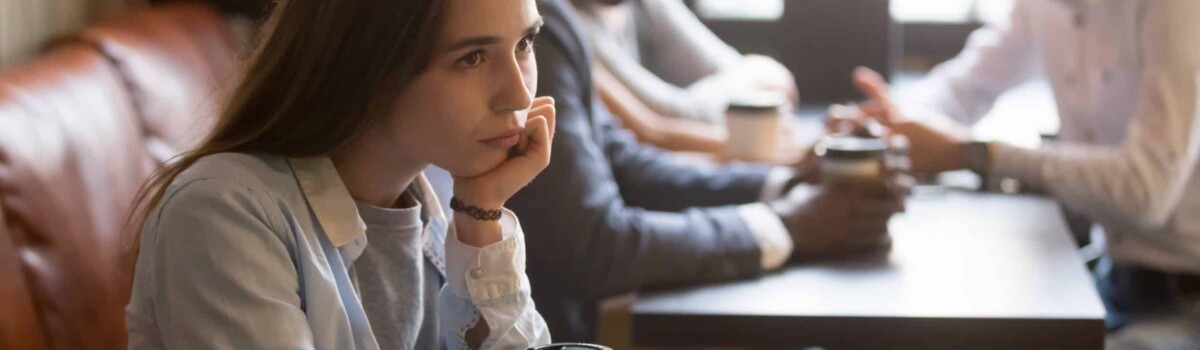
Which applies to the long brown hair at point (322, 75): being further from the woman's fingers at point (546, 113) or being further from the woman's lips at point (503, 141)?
the woman's fingers at point (546, 113)

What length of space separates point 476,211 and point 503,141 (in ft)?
0.32

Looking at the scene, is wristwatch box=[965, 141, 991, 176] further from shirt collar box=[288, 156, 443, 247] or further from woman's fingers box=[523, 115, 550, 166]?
shirt collar box=[288, 156, 443, 247]

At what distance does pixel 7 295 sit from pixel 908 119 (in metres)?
Result: 1.47

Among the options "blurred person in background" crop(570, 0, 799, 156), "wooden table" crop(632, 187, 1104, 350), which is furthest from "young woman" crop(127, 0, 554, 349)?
"blurred person in background" crop(570, 0, 799, 156)

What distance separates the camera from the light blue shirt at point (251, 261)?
94 centimetres

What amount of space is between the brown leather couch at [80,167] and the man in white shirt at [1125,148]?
1193mm

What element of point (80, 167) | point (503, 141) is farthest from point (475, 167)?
point (80, 167)

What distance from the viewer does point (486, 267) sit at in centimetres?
114

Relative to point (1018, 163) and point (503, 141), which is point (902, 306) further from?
point (1018, 163)

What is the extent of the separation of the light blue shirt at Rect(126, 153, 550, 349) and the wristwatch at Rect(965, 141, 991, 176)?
4.38 feet

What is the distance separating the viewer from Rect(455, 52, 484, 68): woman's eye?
3.32 ft

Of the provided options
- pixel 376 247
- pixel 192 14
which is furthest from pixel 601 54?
pixel 376 247

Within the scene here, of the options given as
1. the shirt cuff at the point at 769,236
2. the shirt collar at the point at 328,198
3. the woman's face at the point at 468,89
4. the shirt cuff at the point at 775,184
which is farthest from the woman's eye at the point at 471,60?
the shirt cuff at the point at 775,184

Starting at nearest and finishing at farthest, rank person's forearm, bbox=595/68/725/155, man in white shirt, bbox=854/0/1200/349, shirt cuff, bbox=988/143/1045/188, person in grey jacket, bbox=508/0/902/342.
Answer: person in grey jacket, bbox=508/0/902/342 < man in white shirt, bbox=854/0/1200/349 < shirt cuff, bbox=988/143/1045/188 < person's forearm, bbox=595/68/725/155
